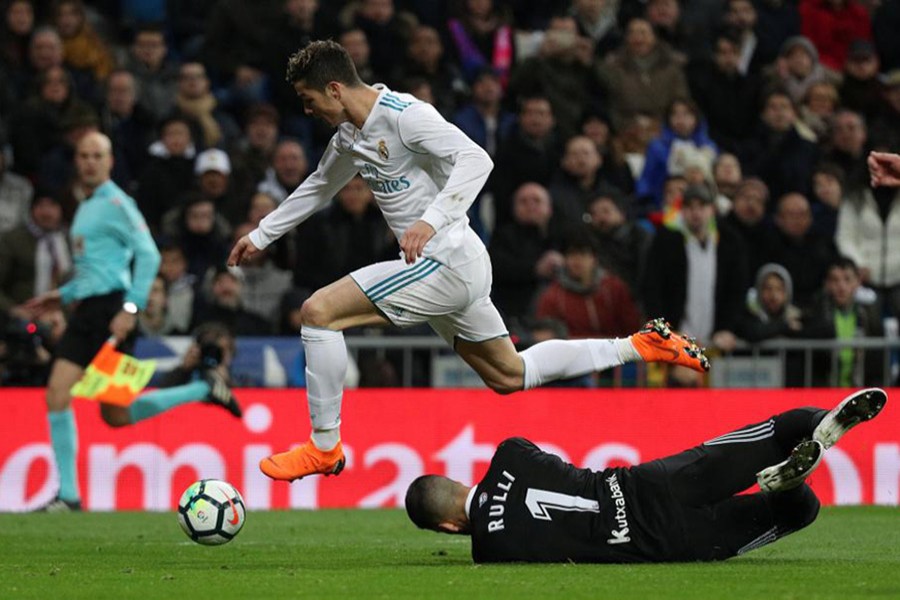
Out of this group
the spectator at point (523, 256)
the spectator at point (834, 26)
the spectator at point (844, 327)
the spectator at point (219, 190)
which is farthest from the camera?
the spectator at point (834, 26)

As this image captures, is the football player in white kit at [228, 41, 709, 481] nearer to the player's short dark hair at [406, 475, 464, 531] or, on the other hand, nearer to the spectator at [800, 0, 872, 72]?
the player's short dark hair at [406, 475, 464, 531]

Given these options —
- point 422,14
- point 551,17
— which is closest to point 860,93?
point 551,17

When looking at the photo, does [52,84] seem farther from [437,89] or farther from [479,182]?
[479,182]

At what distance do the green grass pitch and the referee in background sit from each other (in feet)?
4.87

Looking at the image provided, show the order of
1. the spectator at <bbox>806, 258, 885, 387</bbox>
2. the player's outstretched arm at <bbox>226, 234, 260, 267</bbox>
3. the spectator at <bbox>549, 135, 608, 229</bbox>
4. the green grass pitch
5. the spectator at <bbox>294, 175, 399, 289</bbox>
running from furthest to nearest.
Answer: the spectator at <bbox>549, 135, 608, 229</bbox> < the spectator at <bbox>294, 175, 399, 289</bbox> < the spectator at <bbox>806, 258, 885, 387</bbox> < the player's outstretched arm at <bbox>226, 234, 260, 267</bbox> < the green grass pitch

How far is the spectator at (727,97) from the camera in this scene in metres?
19.2

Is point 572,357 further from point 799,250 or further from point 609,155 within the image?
point 609,155

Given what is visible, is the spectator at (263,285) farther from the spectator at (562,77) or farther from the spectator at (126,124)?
the spectator at (562,77)

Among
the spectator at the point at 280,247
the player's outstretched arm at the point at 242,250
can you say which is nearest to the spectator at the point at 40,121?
the spectator at the point at 280,247

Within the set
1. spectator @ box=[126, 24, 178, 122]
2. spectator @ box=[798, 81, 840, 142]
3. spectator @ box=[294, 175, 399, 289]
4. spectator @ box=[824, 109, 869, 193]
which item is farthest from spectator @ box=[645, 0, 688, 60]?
spectator @ box=[126, 24, 178, 122]

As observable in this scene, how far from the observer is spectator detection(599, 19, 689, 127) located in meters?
19.0

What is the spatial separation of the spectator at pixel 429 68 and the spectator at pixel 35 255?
4159 millimetres

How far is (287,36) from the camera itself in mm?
19016

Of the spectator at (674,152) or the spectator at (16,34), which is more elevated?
the spectator at (16,34)
